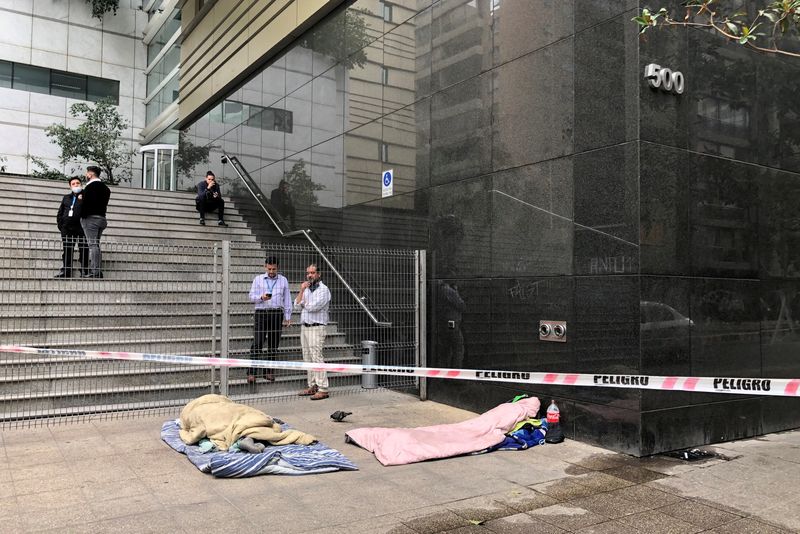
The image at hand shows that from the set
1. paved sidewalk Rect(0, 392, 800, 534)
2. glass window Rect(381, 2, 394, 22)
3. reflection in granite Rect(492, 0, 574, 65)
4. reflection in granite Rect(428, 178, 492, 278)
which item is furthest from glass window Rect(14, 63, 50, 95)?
reflection in granite Rect(492, 0, 574, 65)

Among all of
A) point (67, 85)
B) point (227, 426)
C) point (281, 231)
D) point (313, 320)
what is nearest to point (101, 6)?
point (67, 85)

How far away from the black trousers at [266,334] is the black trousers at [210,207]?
6.10m

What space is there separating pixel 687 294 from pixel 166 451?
550 centimetres

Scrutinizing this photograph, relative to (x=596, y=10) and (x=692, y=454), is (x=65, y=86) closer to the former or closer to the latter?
(x=596, y=10)

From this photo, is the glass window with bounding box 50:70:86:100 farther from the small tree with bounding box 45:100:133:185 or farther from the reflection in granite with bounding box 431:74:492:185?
the reflection in granite with bounding box 431:74:492:185

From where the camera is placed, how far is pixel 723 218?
22.4 feet

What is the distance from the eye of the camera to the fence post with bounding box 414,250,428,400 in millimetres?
9047

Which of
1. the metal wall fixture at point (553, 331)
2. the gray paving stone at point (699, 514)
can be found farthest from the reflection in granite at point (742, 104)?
the gray paving stone at point (699, 514)

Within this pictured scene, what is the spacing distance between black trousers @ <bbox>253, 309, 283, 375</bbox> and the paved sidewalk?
2285 mm

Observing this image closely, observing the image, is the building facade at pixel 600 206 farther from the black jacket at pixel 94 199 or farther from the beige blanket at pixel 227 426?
the black jacket at pixel 94 199

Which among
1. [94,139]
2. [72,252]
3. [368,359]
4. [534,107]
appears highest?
[94,139]

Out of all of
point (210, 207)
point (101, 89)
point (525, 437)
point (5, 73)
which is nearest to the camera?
point (525, 437)

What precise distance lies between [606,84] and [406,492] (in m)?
4.50

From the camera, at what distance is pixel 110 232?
40.7 ft
